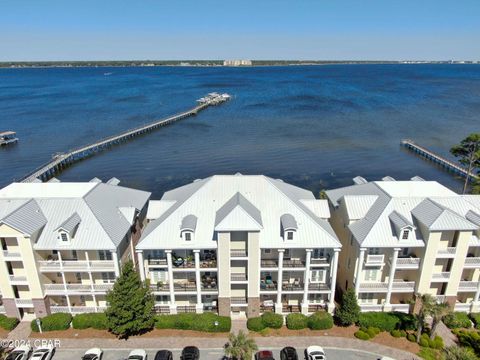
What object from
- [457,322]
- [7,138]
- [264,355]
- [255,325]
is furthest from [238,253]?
[7,138]

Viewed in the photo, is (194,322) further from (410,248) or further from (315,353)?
(410,248)

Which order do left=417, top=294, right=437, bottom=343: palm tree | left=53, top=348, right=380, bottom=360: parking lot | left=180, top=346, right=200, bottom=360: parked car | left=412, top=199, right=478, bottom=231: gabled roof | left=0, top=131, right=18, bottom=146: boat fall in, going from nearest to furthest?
left=417, top=294, right=437, bottom=343: palm tree
left=180, top=346, right=200, bottom=360: parked car
left=53, top=348, right=380, bottom=360: parking lot
left=412, top=199, right=478, bottom=231: gabled roof
left=0, top=131, right=18, bottom=146: boat

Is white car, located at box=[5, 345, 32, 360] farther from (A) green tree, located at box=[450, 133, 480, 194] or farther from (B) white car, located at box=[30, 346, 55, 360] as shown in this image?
(A) green tree, located at box=[450, 133, 480, 194]

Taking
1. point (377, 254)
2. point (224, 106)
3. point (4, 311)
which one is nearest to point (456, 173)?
point (377, 254)

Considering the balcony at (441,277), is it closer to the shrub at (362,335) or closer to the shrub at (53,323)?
the shrub at (362,335)

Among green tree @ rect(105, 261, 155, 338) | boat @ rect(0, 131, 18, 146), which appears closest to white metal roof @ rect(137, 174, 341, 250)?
green tree @ rect(105, 261, 155, 338)

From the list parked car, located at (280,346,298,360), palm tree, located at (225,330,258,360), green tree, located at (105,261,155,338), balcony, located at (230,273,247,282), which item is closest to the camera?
palm tree, located at (225,330,258,360)

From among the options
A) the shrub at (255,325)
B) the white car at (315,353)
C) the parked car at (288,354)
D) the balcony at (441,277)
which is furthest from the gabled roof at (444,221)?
the shrub at (255,325)

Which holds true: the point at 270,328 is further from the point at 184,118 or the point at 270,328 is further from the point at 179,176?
the point at 184,118
